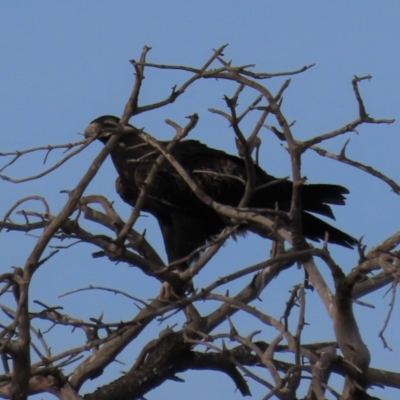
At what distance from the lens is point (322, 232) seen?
7074 millimetres

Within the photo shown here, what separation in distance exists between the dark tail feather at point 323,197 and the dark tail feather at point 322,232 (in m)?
0.09

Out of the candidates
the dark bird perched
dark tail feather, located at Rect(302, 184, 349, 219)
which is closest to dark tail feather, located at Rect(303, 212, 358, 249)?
dark tail feather, located at Rect(302, 184, 349, 219)

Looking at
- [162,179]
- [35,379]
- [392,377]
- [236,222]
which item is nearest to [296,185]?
[236,222]

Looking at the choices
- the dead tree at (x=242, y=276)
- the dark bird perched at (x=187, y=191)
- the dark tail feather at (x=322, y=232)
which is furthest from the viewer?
the dark bird perched at (x=187, y=191)

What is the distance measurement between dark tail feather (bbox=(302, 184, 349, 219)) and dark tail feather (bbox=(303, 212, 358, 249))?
91 mm

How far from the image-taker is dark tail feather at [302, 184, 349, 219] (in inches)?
272

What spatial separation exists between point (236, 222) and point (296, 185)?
0.73m

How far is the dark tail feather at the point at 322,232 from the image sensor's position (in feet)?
22.6

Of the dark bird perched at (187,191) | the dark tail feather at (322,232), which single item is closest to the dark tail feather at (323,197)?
the dark tail feather at (322,232)

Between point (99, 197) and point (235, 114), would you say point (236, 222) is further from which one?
point (99, 197)

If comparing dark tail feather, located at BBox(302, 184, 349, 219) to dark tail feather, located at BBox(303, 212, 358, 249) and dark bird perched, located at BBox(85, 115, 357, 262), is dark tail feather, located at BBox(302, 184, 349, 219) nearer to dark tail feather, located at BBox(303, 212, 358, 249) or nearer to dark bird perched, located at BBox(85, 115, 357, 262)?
dark tail feather, located at BBox(303, 212, 358, 249)

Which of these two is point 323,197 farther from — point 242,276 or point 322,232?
point 242,276

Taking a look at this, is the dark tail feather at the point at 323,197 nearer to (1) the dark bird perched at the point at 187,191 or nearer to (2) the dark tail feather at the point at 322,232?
(2) the dark tail feather at the point at 322,232

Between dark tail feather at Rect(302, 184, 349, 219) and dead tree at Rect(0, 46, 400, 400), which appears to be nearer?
dead tree at Rect(0, 46, 400, 400)
